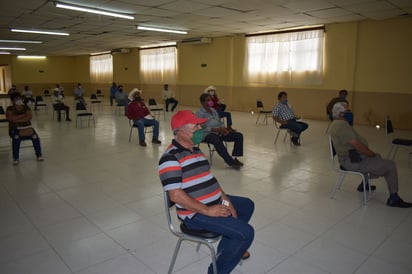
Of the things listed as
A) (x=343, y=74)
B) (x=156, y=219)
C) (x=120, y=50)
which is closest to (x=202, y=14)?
(x=343, y=74)

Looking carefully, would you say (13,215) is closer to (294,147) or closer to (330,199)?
(330,199)

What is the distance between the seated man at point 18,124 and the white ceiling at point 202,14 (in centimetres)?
259

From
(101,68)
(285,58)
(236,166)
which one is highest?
(101,68)

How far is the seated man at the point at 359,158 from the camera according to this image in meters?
3.33

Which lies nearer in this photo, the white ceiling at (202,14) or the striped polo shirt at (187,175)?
the striped polo shirt at (187,175)

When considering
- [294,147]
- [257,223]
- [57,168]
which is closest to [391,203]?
[257,223]

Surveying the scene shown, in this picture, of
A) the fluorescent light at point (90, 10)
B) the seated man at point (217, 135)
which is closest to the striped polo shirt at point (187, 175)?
the seated man at point (217, 135)

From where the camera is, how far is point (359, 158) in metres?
3.38

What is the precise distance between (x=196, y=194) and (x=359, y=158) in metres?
2.25

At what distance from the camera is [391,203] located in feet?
11.1

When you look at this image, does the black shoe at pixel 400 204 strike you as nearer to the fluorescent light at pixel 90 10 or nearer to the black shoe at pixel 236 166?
the black shoe at pixel 236 166

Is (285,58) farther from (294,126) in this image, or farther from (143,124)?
(143,124)

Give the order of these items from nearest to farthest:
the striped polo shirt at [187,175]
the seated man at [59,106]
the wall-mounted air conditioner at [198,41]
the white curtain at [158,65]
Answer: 1. the striped polo shirt at [187,175]
2. the seated man at [59,106]
3. the wall-mounted air conditioner at [198,41]
4. the white curtain at [158,65]

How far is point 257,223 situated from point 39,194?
8.62 feet
